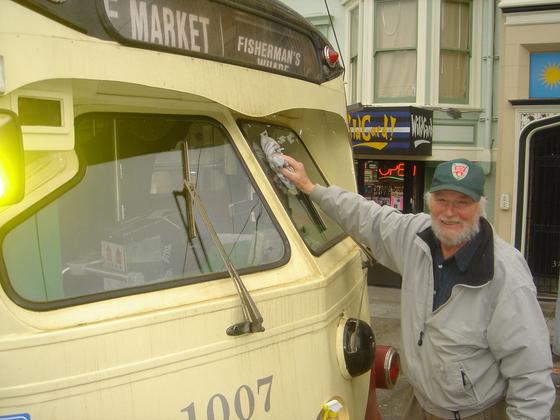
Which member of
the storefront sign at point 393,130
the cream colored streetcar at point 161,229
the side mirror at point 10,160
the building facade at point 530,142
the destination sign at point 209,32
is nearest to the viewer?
the side mirror at point 10,160

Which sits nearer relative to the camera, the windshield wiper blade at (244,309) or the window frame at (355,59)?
the windshield wiper blade at (244,309)

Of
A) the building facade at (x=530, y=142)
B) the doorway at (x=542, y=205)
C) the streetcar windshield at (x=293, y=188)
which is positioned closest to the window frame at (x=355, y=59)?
the building facade at (x=530, y=142)

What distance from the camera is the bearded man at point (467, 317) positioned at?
7.17 ft

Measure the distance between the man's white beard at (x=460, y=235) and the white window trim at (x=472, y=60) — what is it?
807cm

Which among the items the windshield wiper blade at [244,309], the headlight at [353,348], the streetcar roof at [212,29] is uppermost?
the streetcar roof at [212,29]

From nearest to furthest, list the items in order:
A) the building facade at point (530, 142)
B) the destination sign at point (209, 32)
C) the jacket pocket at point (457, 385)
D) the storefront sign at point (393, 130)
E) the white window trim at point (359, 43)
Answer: the destination sign at point (209, 32), the jacket pocket at point (457, 385), the building facade at point (530, 142), the storefront sign at point (393, 130), the white window trim at point (359, 43)

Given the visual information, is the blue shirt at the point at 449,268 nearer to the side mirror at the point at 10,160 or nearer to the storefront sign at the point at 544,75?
the side mirror at the point at 10,160

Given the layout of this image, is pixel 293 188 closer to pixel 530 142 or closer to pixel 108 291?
pixel 108 291

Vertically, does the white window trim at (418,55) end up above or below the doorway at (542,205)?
above

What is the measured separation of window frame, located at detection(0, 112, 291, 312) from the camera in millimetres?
1666

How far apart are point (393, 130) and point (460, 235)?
7.55 m

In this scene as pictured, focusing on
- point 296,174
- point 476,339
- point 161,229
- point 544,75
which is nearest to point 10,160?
point 161,229

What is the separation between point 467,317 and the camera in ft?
7.50

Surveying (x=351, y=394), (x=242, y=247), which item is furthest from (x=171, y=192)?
(x=351, y=394)
